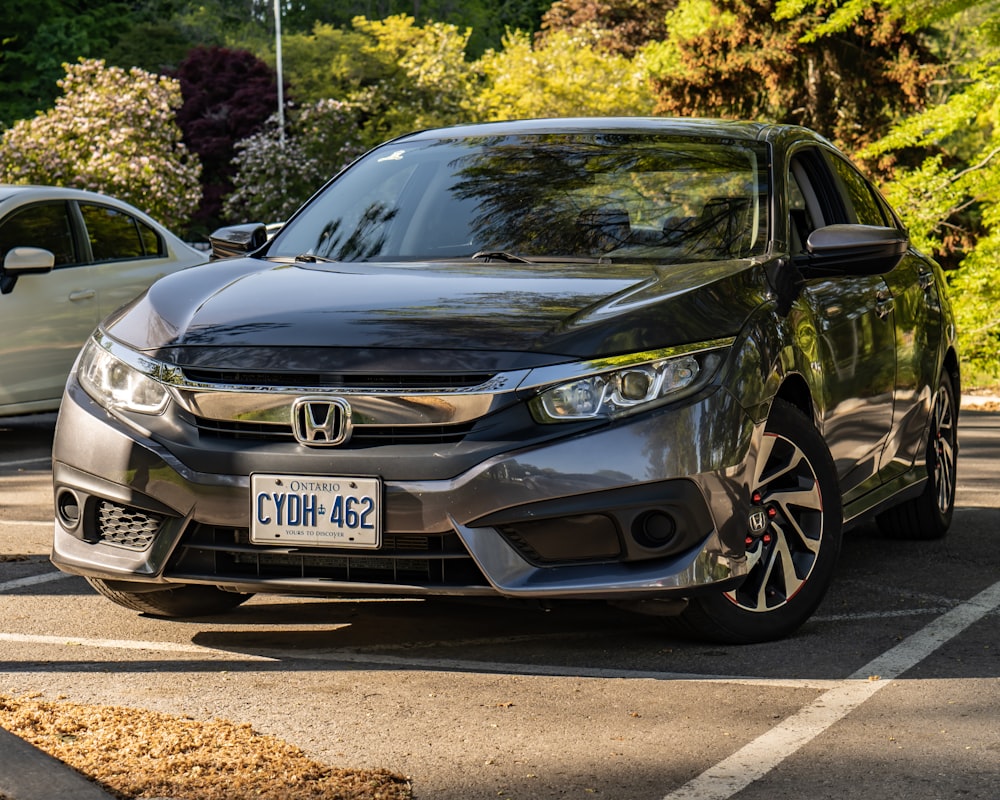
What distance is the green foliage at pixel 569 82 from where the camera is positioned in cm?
4181

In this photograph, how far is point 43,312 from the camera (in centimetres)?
1059

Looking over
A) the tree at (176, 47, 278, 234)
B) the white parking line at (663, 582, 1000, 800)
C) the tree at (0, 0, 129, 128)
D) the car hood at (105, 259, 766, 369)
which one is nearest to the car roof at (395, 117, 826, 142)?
the car hood at (105, 259, 766, 369)

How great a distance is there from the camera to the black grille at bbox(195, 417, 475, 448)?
440cm

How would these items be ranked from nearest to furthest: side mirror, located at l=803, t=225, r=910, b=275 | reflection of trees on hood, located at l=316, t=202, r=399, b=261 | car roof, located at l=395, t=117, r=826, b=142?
side mirror, located at l=803, t=225, r=910, b=275, reflection of trees on hood, located at l=316, t=202, r=399, b=261, car roof, located at l=395, t=117, r=826, b=142

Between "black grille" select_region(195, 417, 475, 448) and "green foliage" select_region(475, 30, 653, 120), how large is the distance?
3650 centimetres

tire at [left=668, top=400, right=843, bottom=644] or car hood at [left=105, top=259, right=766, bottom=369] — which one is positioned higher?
car hood at [left=105, top=259, right=766, bottom=369]

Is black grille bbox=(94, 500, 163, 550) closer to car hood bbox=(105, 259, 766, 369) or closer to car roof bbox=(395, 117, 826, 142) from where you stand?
car hood bbox=(105, 259, 766, 369)

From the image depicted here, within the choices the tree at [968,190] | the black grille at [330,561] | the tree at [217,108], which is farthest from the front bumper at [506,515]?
the tree at [217,108]

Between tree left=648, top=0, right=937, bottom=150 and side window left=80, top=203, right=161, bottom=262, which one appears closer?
side window left=80, top=203, right=161, bottom=262

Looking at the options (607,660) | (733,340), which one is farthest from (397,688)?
(733,340)

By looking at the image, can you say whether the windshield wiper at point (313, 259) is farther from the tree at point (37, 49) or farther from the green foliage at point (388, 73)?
the tree at point (37, 49)

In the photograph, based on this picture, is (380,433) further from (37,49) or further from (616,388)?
(37,49)

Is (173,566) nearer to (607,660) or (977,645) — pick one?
(607,660)

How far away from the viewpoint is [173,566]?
15.4 ft
